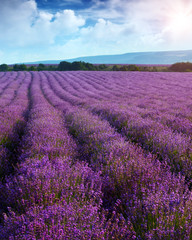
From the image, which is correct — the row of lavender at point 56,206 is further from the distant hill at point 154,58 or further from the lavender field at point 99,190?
the distant hill at point 154,58

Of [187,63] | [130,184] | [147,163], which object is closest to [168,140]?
[147,163]

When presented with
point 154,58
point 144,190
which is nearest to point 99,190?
point 144,190

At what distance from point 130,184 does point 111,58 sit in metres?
183

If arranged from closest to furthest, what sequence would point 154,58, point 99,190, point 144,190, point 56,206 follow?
point 56,206
point 144,190
point 99,190
point 154,58

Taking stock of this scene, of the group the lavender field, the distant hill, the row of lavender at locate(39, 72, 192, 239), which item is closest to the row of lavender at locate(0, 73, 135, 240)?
the lavender field

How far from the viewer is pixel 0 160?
109 inches

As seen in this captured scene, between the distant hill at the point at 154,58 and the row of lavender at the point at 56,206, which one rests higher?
the distant hill at the point at 154,58

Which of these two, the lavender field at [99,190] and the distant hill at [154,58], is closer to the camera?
the lavender field at [99,190]

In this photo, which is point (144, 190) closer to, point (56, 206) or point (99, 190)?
point (99, 190)

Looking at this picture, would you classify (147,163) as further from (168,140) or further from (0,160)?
(0,160)

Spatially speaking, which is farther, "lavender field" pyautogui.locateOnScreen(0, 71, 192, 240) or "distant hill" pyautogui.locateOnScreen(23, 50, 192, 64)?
"distant hill" pyautogui.locateOnScreen(23, 50, 192, 64)

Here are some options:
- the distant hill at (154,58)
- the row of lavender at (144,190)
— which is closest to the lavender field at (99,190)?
the row of lavender at (144,190)

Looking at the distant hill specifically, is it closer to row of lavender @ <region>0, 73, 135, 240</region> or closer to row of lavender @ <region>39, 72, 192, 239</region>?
row of lavender @ <region>39, 72, 192, 239</region>

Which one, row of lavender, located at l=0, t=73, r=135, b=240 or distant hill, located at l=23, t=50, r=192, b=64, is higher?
distant hill, located at l=23, t=50, r=192, b=64
